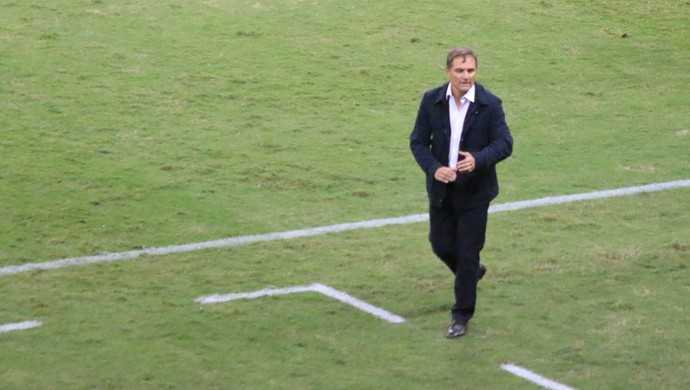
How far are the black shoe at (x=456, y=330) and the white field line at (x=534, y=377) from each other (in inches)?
23.5

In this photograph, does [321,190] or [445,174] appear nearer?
[445,174]

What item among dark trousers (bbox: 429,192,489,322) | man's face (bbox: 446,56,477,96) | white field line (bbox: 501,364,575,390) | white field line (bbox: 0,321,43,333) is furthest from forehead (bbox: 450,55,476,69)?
white field line (bbox: 0,321,43,333)

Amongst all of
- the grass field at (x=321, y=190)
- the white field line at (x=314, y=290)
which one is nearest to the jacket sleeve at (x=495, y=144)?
the grass field at (x=321, y=190)

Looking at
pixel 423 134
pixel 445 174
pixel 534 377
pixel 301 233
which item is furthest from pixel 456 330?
pixel 301 233

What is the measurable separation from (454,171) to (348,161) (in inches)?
213

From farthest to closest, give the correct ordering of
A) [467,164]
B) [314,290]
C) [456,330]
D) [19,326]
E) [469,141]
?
[314,290]
[19,326]
[456,330]
[469,141]
[467,164]

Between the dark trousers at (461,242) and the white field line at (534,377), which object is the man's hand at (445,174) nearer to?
the dark trousers at (461,242)

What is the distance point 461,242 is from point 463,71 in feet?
3.49

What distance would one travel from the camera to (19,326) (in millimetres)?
9008

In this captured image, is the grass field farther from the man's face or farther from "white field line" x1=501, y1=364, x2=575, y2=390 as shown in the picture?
the man's face

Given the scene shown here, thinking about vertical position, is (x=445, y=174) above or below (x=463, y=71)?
below

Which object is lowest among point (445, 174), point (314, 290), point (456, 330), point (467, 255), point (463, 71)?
point (314, 290)

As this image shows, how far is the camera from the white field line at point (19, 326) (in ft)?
29.3

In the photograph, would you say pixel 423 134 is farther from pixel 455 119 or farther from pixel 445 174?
pixel 445 174
